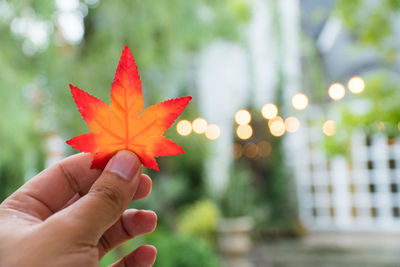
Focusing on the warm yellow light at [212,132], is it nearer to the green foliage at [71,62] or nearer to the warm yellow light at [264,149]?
the warm yellow light at [264,149]

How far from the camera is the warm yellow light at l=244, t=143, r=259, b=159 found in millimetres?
6582

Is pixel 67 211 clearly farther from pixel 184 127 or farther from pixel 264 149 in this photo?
pixel 264 149

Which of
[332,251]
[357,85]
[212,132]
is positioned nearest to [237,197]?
[212,132]

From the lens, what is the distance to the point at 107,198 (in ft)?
1.59

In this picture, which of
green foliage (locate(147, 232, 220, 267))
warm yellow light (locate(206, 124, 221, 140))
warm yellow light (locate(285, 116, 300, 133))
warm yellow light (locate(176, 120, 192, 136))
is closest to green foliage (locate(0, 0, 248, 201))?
green foliage (locate(147, 232, 220, 267))

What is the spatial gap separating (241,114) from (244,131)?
27.0 inches

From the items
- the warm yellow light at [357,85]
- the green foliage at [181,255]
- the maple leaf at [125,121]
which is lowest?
the green foliage at [181,255]

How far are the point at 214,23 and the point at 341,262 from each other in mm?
2902

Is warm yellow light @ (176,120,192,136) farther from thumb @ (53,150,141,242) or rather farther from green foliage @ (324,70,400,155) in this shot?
thumb @ (53,150,141,242)

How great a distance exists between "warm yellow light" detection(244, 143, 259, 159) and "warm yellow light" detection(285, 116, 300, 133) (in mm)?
585

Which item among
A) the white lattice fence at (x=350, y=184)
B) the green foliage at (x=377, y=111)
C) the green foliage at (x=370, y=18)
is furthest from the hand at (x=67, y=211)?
the white lattice fence at (x=350, y=184)

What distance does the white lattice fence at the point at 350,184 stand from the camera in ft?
19.8

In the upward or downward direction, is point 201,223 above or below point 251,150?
below

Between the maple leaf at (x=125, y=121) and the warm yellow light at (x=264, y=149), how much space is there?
20.0 feet
